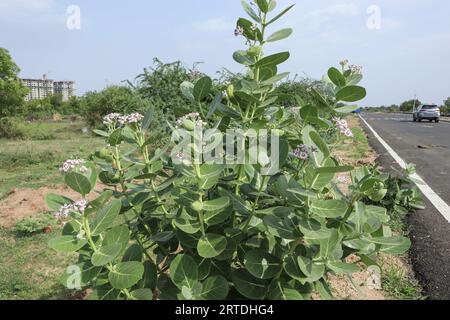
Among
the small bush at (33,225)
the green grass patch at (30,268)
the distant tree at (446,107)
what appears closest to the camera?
the green grass patch at (30,268)

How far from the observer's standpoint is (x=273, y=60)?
1.75 meters

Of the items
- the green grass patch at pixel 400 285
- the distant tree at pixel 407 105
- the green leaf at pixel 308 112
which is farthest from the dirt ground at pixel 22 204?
the distant tree at pixel 407 105

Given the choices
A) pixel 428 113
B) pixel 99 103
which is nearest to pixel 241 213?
pixel 99 103

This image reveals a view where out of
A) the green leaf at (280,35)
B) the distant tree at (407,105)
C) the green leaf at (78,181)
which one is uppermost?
the distant tree at (407,105)

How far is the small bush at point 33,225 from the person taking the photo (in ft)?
14.1

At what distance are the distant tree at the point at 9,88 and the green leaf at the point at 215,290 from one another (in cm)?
1825

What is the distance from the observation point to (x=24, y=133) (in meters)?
18.1

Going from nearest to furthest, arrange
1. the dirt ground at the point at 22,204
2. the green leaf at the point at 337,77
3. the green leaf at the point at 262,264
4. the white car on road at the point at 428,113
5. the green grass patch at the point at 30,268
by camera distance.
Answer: the green leaf at the point at 262,264 → the green leaf at the point at 337,77 → the green grass patch at the point at 30,268 → the dirt ground at the point at 22,204 → the white car on road at the point at 428,113

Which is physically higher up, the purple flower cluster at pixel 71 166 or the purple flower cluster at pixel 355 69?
the purple flower cluster at pixel 355 69

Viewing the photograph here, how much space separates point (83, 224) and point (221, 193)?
1.88 ft

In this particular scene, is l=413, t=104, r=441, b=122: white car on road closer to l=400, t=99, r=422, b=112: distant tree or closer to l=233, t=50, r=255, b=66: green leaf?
l=233, t=50, r=255, b=66: green leaf

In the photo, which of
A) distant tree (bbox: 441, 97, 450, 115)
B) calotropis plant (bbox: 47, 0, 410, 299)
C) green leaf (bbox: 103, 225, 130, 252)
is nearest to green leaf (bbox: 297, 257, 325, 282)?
calotropis plant (bbox: 47, 0, 410, 299)

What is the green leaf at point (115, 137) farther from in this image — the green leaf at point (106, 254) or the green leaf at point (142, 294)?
the green leaf at point (142, 294)

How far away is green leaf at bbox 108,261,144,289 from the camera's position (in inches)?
60.3
